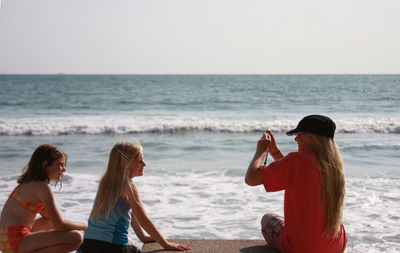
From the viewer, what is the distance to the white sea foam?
498cm

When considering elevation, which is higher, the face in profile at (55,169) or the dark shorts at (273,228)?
the face in profile at (55,169)

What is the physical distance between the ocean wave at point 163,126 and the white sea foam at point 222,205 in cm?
738

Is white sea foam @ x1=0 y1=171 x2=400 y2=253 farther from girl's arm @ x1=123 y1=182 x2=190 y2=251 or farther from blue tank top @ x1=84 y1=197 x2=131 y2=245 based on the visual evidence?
blue tank top @ x1=84 y1=197 x2=131 y2=245

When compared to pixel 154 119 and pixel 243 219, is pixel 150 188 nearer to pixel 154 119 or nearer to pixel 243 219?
pixel 243 219

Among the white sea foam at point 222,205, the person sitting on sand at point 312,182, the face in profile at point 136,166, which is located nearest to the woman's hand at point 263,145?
the person sitting on sand at point 312,182

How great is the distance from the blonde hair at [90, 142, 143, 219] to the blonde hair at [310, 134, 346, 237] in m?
1.28

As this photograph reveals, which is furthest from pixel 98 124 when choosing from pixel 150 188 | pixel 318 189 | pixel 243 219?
pixel 318 189

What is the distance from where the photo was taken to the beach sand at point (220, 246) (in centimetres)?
333

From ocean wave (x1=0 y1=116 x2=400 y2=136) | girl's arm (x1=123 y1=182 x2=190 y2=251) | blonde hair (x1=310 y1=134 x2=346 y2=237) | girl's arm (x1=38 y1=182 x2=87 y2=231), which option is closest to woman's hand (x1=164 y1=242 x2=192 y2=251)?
girl's arm (x1=123 y1=182 x2=190 y2=251)

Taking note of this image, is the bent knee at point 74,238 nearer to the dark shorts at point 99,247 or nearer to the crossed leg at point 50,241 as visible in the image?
the crossed leg at point 50,241

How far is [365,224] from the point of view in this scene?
5223 mm

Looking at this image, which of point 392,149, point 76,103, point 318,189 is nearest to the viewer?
point 318,189

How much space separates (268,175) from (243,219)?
293 centimetres

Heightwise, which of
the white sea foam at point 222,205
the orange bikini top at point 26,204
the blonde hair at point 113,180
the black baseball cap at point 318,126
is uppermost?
the black baseball cap at point 318,126
